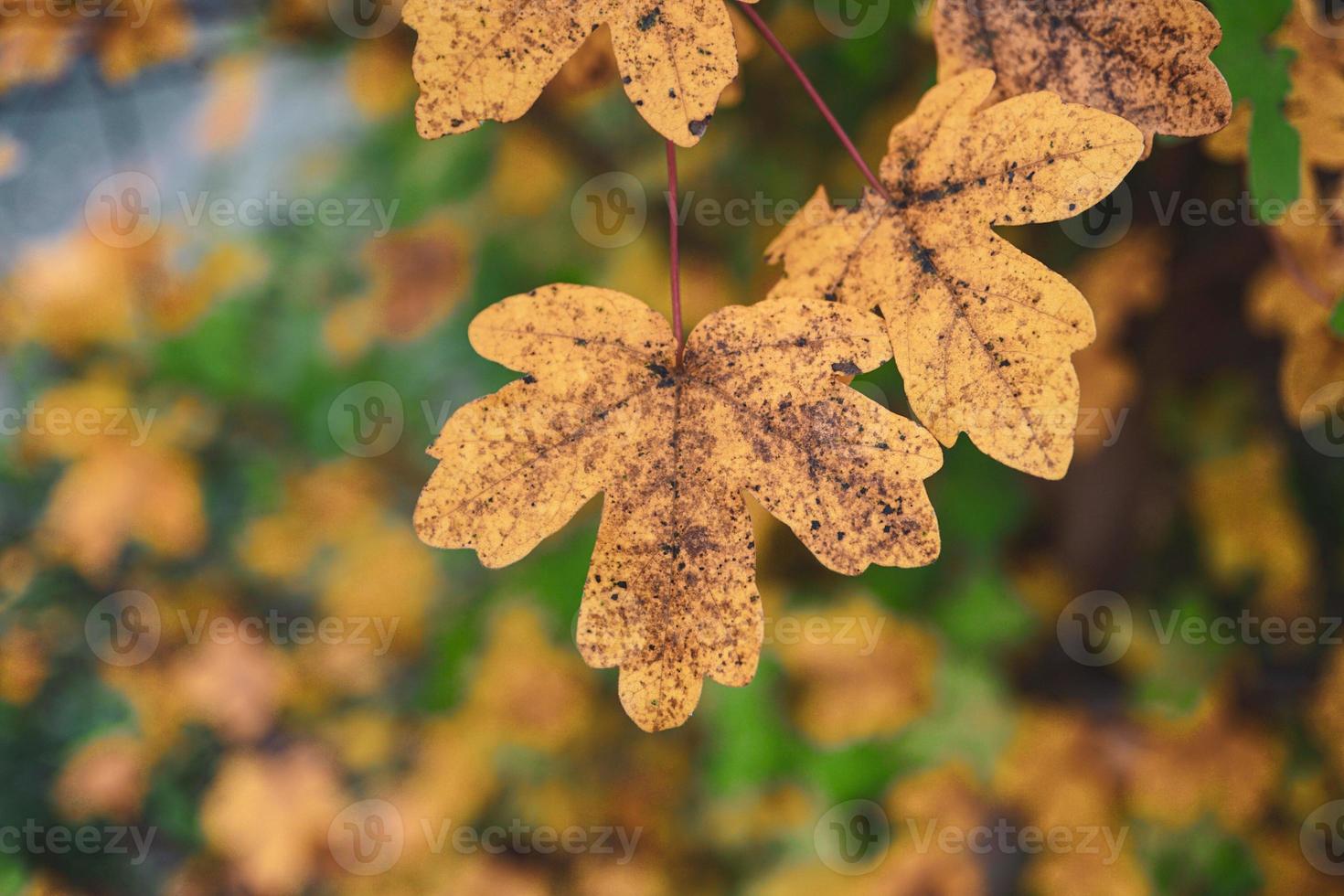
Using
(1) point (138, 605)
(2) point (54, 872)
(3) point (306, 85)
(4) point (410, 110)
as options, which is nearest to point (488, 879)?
(2) point (54, 872)

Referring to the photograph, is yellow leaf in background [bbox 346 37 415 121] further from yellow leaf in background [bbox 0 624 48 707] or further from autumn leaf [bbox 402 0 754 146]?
yellow leaf in background [bbox 0 624 48 707]

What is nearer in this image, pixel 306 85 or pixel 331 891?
pixel 331 891

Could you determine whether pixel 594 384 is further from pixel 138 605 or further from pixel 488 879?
pixel 138 605

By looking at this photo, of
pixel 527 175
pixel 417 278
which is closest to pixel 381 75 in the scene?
pixel 527 175

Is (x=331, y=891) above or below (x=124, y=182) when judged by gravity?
below

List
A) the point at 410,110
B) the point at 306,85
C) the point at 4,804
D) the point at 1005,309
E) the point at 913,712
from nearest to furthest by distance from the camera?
1. the point at 1005,309
2. the point at 913,712
3. the point at 410,110
4. the point at 4,804
5. the point at 306,85

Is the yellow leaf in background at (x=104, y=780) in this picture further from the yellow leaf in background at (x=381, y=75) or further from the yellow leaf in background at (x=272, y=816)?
the yellow leaf in background at (x=381, y=75)

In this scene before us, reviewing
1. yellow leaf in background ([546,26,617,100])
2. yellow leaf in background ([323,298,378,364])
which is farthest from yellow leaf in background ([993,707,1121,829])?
yellow leaf in background ([323,298,378,364])
